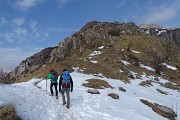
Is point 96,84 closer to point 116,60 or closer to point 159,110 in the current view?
point 159,110

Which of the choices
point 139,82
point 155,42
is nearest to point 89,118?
point 139,82

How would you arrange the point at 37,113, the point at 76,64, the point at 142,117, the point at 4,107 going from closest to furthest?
the point at 4,107
the point at 37,113
the point at 142,117
the point at 76,64

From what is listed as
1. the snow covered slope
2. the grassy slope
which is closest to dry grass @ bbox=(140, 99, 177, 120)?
the snow covered slope

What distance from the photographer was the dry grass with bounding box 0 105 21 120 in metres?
13.2

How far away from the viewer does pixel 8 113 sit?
13.4 meters

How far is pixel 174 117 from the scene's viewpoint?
25.6 metres

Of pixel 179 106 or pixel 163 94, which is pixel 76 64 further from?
pixel 179 106

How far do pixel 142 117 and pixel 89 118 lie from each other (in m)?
4.88

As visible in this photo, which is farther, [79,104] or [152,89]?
[152,89]

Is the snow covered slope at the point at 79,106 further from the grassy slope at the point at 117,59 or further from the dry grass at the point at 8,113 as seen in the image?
the grassy slope at the point at 117,59

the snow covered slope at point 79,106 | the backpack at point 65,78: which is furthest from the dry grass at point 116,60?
the backpack at point 65,78

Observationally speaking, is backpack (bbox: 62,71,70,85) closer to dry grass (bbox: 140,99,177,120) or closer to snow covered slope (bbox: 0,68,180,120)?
snow covered slope (bbox: 0,68,180,120)

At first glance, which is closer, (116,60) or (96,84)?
(96,84)

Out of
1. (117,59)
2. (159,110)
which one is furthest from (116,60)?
(159,110)
